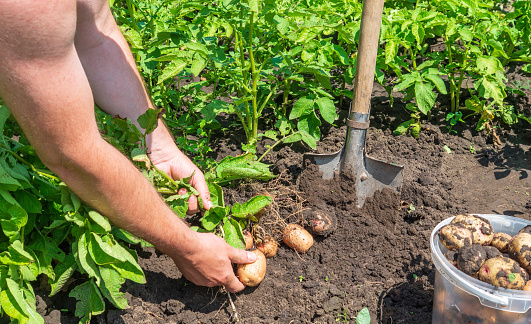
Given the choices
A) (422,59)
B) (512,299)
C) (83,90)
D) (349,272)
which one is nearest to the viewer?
(83,90)

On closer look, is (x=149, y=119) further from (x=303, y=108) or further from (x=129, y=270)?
(x=303, y=108)

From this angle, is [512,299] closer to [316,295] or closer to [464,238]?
[464,238]

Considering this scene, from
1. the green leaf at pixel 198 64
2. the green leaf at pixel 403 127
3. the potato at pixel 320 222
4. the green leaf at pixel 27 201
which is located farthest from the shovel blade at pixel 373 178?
the green leaf at pixel 27 201

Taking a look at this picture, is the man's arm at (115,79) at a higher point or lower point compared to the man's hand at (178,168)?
higher

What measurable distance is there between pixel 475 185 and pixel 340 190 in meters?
0.90

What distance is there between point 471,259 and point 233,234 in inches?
40.7

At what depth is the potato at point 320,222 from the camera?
2.34 m

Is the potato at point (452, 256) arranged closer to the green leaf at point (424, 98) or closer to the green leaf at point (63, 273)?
the green leaf at point (424, 98)

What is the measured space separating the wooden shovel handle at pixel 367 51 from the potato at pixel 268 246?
0.92 metres

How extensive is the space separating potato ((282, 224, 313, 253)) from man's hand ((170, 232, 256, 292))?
0.34 m

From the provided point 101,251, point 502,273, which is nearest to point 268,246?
point 101,251

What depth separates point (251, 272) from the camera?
6.68 ft

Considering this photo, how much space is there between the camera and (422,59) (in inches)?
153

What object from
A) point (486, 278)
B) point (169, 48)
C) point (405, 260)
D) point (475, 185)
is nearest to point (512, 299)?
point (486, 278)
